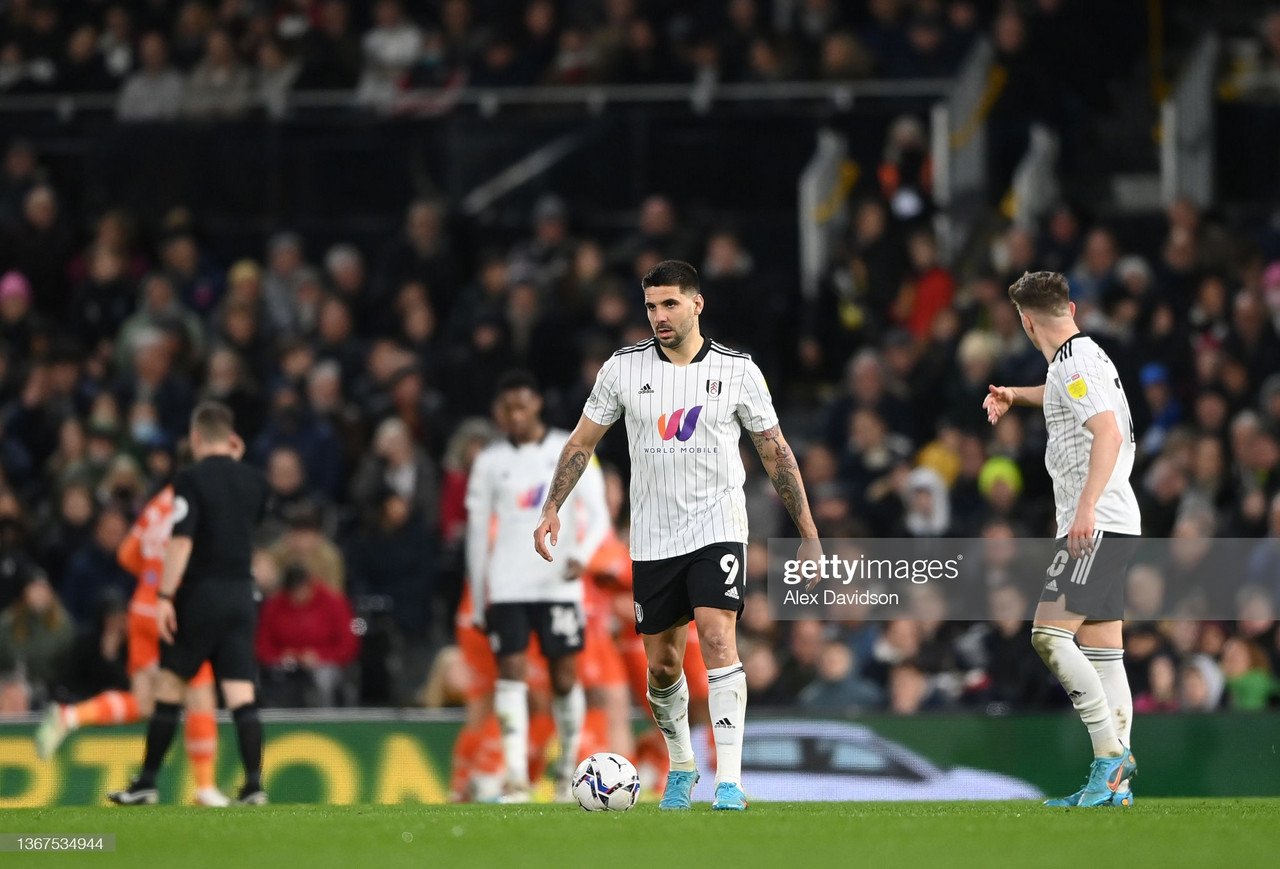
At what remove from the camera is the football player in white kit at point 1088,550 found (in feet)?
32.6

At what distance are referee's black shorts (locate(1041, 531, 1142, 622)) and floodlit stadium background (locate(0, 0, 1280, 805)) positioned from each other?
12.8 ft

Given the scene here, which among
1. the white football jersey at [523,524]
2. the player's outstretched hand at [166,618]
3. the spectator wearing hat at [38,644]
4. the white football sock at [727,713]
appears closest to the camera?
the white football sock at [727,713]

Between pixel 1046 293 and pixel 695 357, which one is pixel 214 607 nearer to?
pixel 695 357

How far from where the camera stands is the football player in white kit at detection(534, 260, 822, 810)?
973 centimetres

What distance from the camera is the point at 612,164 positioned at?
2066 cm

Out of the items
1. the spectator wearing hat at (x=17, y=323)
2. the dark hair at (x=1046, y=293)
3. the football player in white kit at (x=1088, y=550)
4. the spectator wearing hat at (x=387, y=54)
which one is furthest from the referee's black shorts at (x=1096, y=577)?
the spectator wearing hat at (x=387, y=54)

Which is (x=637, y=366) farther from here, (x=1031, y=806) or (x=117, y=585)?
(x=117, y=585)

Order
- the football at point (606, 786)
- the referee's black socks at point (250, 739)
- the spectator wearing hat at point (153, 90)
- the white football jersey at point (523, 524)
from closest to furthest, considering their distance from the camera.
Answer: the football at point (606, 786)
the referee's black socks at point (250, 739)
the white football jersey at point (523, 524)
the spectator wearing hat at point (153, 90)

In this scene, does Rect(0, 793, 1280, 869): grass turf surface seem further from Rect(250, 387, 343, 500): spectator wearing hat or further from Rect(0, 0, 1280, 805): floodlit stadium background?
Rect(250, 387, 343, 500): spectator wearing hat

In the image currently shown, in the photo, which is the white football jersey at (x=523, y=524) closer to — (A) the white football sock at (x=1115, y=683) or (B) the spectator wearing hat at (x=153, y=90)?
(A) the white football sock at (x=1115, y=683)

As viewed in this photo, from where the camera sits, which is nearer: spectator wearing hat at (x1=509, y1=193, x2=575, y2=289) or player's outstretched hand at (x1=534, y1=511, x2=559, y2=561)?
player's outstretched hand at (x1=534, y1=511, x2=559, y2=561)

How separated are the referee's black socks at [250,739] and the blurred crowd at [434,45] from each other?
9.80 m

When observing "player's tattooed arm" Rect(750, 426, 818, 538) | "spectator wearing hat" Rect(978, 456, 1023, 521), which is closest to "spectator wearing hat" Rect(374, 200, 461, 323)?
"spectator wearing hat" Rect(978, 456, 1023, 521)

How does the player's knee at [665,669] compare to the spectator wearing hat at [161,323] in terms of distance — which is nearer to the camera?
the player's knee at [665,669]
